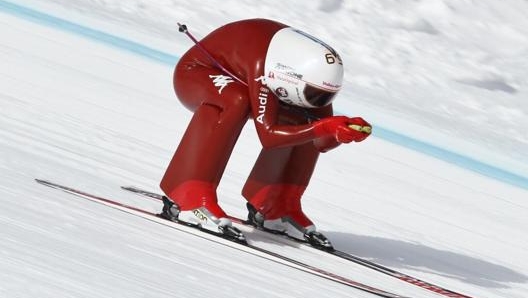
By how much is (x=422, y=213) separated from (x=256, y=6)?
1777cm

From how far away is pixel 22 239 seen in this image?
351 centimetres

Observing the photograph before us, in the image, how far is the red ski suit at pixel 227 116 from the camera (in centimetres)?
454

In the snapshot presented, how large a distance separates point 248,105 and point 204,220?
430 millimetres

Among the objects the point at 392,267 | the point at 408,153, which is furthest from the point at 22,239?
the point at 408,153

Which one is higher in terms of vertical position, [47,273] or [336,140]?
[336,140]

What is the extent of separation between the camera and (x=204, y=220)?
4605mm

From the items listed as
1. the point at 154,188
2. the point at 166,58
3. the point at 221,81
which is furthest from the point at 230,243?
the point at 166,58

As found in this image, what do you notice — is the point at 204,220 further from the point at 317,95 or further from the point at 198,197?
the point at 317,95

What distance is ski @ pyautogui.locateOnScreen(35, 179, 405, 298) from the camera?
420 centimetres

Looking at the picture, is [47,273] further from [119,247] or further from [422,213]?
[422,213]

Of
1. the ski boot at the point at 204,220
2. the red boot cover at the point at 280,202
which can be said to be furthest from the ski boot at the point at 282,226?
the ski boot at the point at 204,220

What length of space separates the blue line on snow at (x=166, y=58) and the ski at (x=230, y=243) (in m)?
7.04

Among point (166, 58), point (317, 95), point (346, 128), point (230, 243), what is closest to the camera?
point (346, 128)

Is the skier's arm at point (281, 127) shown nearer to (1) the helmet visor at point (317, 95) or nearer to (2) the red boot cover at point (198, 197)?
(1) the helmet visor at point (317, 95)
